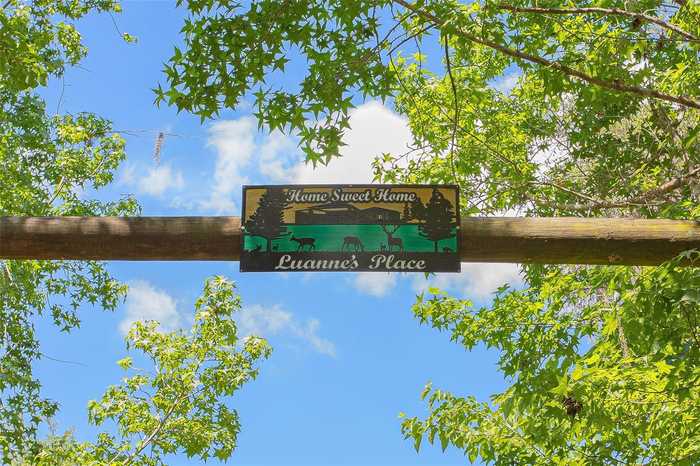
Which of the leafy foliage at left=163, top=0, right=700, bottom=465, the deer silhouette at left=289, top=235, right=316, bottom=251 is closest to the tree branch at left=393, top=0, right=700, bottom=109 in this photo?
the leafy foliage at left=163, top=0, right=700, bottom=465

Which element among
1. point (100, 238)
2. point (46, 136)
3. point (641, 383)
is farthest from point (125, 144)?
point (641, 383)

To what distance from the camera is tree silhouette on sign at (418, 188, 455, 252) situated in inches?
148

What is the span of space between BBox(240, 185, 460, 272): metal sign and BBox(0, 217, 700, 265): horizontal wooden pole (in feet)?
0.36

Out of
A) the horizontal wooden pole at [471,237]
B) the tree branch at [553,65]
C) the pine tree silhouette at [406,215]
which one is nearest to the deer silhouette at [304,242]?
the horizontal wooden pole at [471,237]

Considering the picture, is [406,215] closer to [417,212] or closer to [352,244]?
[417,212]

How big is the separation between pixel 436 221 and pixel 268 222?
921 millimetres

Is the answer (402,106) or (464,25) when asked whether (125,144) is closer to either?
(402,106)

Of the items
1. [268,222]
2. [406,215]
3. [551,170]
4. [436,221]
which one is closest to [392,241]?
[406,215]

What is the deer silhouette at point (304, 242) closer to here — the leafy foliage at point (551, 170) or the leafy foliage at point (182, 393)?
the leafy foliage at point (551, 170)

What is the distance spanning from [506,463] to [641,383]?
1.89 metres

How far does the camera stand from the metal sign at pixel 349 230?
12.3ft

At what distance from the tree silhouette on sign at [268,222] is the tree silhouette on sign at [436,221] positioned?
754 millimetres

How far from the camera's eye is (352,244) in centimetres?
377

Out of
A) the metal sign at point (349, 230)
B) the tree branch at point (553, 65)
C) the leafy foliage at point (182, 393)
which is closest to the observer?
the metal sign at point (349, 230)
